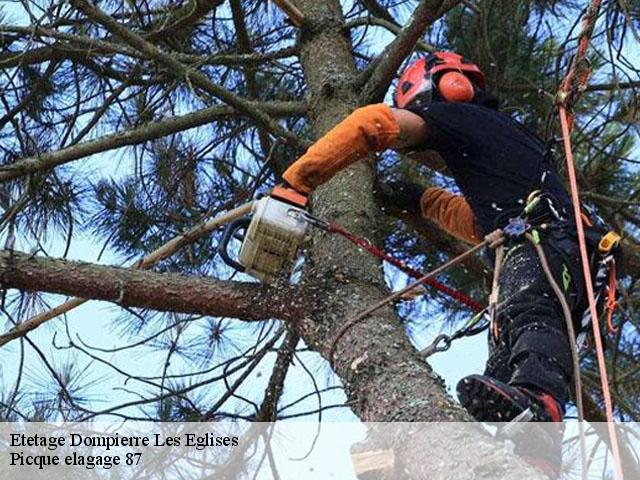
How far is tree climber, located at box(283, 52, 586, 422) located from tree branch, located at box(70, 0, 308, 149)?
363 mm

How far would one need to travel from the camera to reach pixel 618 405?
333cm

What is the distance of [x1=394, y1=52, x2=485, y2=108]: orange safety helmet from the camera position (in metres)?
2.84

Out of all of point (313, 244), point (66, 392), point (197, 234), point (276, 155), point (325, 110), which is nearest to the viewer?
point (313, 244)

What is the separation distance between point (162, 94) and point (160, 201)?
38cm

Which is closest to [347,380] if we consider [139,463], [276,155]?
[139,463]

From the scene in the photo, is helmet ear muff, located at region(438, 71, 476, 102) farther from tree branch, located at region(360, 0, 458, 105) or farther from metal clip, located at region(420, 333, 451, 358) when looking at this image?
metal clip, located at region(420, 333, 451, 358)

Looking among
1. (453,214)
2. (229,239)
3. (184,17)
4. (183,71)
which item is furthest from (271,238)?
(184,17)

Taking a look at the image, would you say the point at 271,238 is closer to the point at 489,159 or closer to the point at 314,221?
the point at 314,221

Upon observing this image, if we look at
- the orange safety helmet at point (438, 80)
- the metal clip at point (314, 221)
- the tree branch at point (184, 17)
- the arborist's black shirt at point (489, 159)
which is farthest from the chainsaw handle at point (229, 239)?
the tree branch at point (184, 17)

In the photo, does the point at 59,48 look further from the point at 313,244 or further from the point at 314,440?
the point at 314,440

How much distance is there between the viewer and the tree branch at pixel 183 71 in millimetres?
2822

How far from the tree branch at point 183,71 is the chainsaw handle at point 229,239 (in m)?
0.46

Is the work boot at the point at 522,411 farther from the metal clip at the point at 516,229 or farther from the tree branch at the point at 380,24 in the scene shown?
the tree branch at the point at 380,24

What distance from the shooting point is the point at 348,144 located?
8.25 feet
